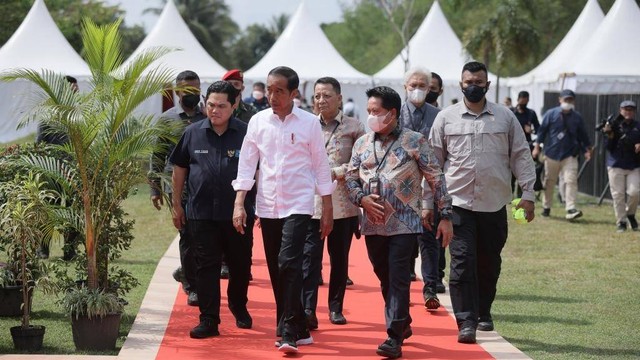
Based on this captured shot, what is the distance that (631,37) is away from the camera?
30188mm

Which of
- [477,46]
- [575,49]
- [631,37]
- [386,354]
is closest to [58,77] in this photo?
[386,354]

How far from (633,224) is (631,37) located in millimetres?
12834

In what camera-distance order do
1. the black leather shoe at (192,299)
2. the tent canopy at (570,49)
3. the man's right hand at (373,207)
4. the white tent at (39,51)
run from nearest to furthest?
the man's right hand at (373,207), the black leather shoe at (192,299), the tent canopy at (570,49), the white tent at (39,51)

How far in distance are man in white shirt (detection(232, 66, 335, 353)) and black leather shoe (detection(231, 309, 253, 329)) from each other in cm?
110

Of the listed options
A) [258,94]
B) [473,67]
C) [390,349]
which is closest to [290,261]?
[390,349]

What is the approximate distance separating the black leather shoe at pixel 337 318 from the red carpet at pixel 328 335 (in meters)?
0.05

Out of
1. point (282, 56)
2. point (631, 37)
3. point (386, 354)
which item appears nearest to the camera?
point (386, 354)

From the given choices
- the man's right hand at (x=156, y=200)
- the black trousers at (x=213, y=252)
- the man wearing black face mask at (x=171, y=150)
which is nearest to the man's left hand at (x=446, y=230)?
the black trousers at (x=213, y=252)

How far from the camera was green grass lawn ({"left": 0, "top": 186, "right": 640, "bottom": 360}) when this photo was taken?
31.5 ft

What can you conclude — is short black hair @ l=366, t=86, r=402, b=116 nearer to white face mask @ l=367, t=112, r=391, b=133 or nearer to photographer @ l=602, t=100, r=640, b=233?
white face mask @ l=367, t=112, r=391, b=133

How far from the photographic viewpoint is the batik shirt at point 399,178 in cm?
870

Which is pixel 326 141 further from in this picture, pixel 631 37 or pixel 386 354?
pixel 631 37

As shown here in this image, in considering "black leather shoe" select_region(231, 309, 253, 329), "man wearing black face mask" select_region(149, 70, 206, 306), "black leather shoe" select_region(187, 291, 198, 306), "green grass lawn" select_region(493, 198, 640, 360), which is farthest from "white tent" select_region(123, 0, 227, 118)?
"black leather shoe" select_region(231, 309, 253, 329)

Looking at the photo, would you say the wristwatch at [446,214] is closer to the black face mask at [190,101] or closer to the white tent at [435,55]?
the black face mask at [190,101]
